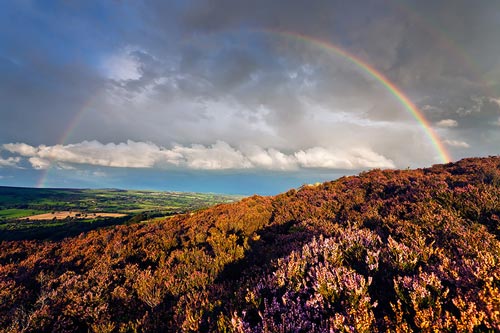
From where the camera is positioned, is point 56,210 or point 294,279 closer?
point 294,279

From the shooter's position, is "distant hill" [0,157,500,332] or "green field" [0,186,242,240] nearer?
"distant hill" [0,157,500,332]

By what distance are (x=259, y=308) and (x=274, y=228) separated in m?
10.2

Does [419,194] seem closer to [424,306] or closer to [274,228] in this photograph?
[274,228]

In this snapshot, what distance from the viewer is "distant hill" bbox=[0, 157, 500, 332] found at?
360cm

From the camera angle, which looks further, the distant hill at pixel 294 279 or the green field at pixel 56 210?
the green field at pixel 56 210

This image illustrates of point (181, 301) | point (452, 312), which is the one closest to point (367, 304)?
point (452, 312)

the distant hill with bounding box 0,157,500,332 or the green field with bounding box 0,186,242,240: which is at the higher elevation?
the distant hill with bounding box 0,157,500,332

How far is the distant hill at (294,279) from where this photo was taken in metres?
3.60

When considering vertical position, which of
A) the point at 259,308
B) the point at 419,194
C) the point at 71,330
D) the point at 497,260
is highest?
the point at 419,194

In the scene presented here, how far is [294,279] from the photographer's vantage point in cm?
507

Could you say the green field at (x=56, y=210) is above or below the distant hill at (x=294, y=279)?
below

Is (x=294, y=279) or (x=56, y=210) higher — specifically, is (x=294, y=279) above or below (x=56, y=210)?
above

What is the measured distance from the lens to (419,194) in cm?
1314

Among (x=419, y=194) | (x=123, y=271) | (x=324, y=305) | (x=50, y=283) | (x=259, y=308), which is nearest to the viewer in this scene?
(x=324, y=305)
